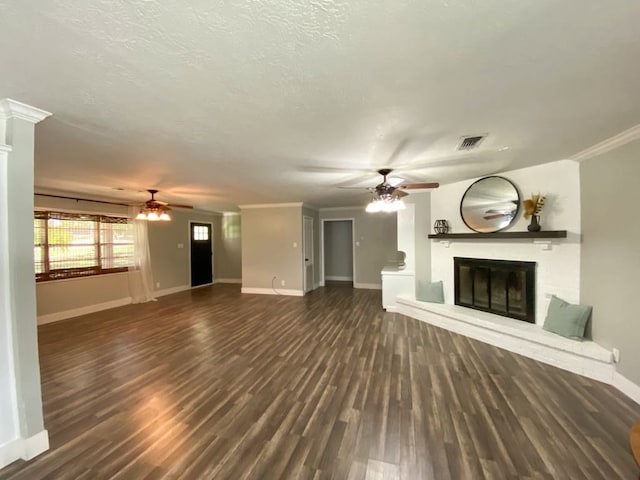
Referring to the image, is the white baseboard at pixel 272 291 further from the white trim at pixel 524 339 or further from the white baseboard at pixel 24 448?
the white baseboard at pixel 24 448

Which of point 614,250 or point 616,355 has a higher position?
point 614,250

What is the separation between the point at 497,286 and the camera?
4.04m

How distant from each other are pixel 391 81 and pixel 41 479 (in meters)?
3.16

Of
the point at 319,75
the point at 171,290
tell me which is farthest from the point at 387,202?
the point at 171,290

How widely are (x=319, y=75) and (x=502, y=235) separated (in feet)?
11.5

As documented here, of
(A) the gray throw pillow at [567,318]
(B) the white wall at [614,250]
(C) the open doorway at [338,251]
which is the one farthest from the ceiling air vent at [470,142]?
(C) the open doorway at [338,251]

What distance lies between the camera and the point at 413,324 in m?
4.56

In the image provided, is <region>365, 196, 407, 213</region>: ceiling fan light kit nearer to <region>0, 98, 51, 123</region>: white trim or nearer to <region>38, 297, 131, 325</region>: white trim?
<region>0, 98, 51, 123</region>: white trim

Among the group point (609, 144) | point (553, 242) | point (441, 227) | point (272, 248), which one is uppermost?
point (609, 144)

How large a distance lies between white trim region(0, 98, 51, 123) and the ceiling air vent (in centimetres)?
329

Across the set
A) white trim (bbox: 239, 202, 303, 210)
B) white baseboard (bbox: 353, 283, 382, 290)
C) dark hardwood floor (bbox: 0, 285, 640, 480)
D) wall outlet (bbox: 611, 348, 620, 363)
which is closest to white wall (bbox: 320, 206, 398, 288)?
white baseboard (bbox: 353, 283, 382, 290)

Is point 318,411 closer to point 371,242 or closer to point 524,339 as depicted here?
point 524,339

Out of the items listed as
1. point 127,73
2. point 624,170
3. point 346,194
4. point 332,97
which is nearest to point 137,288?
point 346,194

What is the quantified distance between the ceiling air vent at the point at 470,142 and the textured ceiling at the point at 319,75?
0.10 meters
